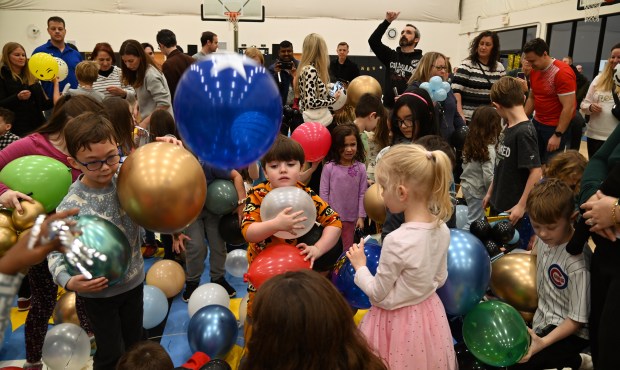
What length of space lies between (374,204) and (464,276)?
1.07m

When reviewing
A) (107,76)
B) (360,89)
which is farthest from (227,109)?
(107,76)

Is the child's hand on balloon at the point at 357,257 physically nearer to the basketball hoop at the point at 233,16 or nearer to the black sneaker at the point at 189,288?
the black sneaker at the point at 189,288

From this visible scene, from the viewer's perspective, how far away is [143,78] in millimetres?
3887

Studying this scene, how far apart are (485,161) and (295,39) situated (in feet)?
34.3

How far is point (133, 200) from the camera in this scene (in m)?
1.58

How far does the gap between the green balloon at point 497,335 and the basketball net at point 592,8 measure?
8441mm

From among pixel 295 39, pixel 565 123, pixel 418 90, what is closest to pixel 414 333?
pixel 418 90

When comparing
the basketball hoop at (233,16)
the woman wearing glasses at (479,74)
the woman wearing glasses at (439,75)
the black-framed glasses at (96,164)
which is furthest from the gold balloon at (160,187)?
the basketball hoop at (233,16)

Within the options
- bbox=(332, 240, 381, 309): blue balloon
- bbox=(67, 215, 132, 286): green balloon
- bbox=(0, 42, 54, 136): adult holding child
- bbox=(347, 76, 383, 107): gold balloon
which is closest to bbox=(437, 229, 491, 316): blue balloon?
bbox=(332, 240, 381, 309): blue balloon

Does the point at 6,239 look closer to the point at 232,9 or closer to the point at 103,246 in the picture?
the point at 103,246

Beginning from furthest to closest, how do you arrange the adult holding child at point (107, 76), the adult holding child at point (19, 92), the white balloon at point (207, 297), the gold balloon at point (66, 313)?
the adult holding child at point (107, 76) < the adult holding child at point (19, 92) < the white balloon at point (207, 297) < the gold balloon at point (66, 313)

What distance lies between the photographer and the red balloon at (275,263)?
69.2 inches

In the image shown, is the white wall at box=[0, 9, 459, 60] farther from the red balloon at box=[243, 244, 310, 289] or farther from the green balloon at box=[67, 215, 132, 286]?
the green balloon at box=[67, 215, 132, 286]

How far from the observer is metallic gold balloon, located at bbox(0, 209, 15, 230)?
1.78 m
